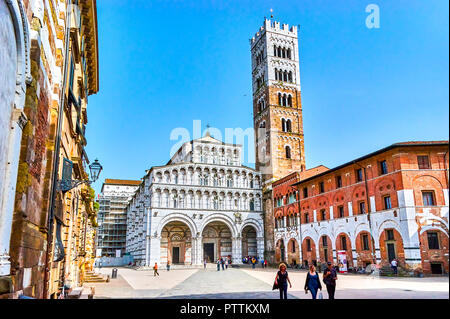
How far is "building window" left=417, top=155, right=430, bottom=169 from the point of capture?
23141 mm

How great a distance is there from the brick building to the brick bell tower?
10260 millimetres

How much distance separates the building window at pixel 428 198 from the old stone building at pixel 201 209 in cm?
2746

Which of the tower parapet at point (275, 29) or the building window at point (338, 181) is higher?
the tower parapet at point (275, 29)

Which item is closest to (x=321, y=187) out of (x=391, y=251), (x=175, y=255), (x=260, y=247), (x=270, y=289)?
(x=391, y=251)

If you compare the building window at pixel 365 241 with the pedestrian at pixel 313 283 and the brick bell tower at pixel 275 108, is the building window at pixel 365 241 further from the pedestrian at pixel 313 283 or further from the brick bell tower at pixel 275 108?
the pedestrian at pixel 313 283

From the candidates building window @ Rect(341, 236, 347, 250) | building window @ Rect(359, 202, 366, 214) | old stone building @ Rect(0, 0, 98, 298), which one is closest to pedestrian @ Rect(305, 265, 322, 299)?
old stone building @ Rect(0, 0, 98, 298)

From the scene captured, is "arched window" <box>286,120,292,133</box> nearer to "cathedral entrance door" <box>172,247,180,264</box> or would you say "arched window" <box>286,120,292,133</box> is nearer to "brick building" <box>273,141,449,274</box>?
"brick building" <box>273,141,449,274</box>

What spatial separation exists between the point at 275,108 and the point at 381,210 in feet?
93.0

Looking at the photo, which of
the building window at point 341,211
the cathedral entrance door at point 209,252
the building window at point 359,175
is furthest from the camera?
the cathedral entrance door at point 209,252

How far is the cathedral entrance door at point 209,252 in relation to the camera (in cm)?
4906

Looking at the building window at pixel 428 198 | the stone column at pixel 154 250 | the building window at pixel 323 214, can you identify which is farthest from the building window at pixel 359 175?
the stone column at pixel 154 250

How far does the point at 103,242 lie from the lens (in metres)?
67.6

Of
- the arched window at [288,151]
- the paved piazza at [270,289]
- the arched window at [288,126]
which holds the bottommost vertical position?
the paved piazza at [270,289]
